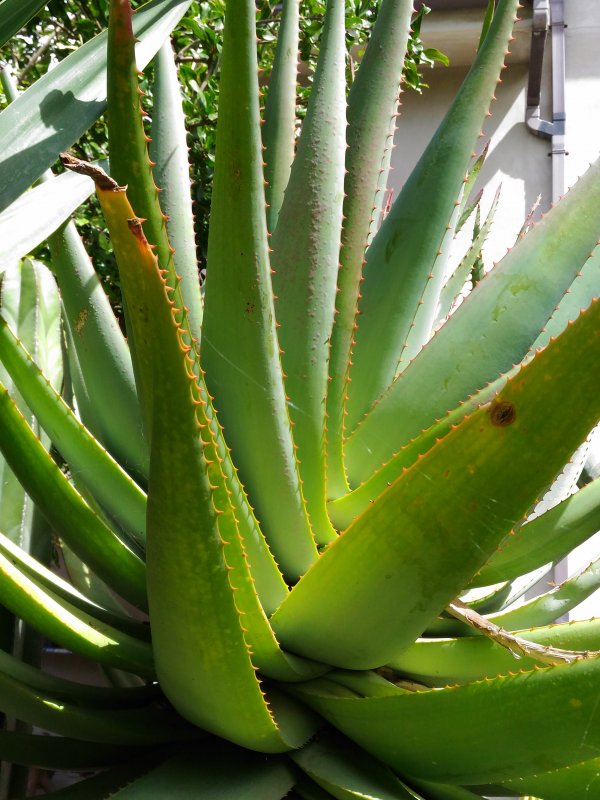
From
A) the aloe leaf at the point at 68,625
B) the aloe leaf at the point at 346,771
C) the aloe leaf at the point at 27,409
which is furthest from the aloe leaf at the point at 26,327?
the aloe leaf at the point at 346,771

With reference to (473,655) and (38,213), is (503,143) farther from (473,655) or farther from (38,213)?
(38,213)

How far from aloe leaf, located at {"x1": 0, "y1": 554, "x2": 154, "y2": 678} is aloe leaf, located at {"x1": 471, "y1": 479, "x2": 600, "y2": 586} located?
16.6 inches

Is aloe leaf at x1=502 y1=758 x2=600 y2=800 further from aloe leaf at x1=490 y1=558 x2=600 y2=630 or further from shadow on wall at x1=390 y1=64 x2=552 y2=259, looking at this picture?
shadow on wall at x1=390 y1=64 x2=552 y2=259

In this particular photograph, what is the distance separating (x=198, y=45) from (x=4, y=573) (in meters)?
2.01

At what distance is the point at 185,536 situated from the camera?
0.78 m

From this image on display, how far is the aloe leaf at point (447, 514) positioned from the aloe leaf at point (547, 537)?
27cm

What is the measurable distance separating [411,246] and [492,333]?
0.17 meters

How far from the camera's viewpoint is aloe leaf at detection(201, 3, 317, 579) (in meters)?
0.88

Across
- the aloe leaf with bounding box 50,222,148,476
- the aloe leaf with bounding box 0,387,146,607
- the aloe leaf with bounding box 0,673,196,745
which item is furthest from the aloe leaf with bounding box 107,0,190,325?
the aloe leaf with bounding box 0,673,196,745

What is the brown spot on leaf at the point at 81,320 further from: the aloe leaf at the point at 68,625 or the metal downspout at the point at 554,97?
the metal downspout at the point at 554,97

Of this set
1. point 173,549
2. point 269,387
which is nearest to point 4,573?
point 173,549

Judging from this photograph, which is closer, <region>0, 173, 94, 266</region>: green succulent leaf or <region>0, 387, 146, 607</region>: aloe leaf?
<region>0, 173, 94, 266</region>: green succulent leaf

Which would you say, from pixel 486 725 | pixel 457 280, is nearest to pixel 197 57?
pixel 457 280

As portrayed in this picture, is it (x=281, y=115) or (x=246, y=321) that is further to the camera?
(x=281, y=115)
